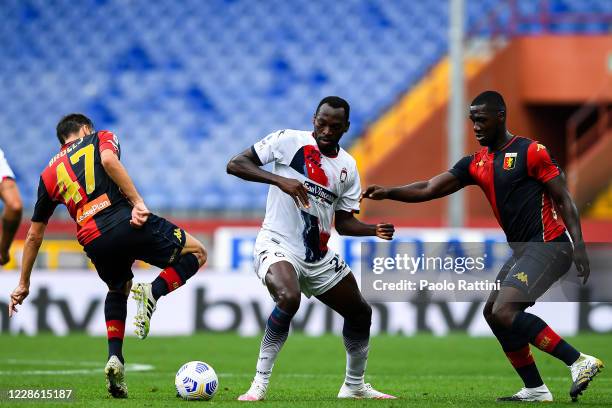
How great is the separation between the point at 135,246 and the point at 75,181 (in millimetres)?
Answer: 660

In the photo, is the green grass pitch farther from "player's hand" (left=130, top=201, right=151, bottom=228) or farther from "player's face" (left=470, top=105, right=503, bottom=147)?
"player's face" (left=470, top=105, right=503, bottom=147)

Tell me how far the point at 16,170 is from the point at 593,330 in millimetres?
12116

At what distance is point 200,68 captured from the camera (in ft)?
80.1

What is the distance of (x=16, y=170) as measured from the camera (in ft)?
72.6

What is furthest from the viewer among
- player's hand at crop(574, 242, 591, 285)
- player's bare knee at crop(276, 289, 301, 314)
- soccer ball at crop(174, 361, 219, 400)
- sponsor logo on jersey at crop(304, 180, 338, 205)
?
sponsor logo on jersey at crop(304, 180, 338, 205)

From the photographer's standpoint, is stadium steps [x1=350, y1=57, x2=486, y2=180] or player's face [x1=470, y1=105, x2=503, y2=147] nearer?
player's face [x1=470, y1=105, x2=503, y2=147]

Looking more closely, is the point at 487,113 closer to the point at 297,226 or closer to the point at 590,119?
the point at 297,226

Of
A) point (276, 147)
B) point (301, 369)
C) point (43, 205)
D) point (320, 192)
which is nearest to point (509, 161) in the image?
point (320, 192)

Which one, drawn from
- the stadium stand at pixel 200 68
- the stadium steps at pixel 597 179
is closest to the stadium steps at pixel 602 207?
the stadium steps at pixel 597 179

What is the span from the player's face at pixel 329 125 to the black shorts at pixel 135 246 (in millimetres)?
1294

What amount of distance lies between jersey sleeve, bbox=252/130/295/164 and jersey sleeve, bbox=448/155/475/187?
128 centimetres

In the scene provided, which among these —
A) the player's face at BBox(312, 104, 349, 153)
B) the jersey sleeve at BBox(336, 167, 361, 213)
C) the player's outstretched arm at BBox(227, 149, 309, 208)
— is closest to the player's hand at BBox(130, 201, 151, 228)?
the player's outstretched arm at BBox(227, 149, 309, 208)

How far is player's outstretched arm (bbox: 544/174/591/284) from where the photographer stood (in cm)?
760

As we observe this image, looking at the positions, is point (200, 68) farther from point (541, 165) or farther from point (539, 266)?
point (539, 266)
